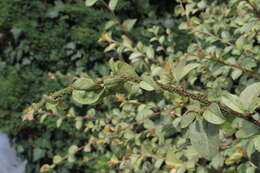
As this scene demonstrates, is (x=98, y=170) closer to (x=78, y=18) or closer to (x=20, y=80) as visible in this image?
(x=20, y=80)

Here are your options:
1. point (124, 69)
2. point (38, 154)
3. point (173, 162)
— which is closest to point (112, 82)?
point (124, 69)

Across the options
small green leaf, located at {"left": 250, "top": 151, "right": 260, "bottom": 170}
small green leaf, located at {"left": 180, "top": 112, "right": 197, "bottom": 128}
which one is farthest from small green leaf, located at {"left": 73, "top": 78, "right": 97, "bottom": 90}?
small green leaf, located at {"left": 250, "top": 151, "right": 260, "bottom": 170}

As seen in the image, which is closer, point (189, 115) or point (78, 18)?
point (189, 115)

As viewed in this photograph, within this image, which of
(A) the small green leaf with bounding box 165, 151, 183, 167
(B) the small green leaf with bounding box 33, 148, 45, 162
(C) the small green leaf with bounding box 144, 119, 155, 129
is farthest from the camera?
(B) the small green leaf with bounding box 33, 148, 45, 162

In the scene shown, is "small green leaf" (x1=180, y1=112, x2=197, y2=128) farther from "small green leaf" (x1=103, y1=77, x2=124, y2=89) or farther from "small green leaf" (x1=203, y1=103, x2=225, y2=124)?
"small green leaf" (x1=103, y1=77, x2=124, y2=89)

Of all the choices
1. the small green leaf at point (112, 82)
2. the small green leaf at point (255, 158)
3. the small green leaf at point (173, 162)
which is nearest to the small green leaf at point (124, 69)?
the small green leaf at point (112, 82)

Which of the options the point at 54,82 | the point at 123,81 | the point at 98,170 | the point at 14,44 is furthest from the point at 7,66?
the point at 123,81
